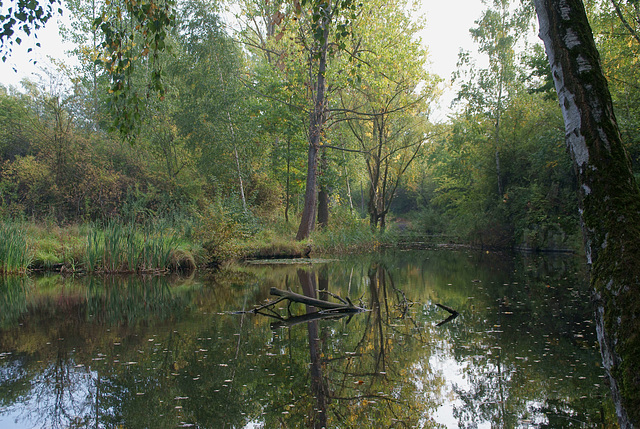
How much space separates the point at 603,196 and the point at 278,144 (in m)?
21.7

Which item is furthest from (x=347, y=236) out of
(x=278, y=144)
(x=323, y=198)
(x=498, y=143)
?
(x=498, y=143)

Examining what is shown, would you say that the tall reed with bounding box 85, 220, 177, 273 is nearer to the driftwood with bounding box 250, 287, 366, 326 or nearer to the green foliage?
the driftwood with bounding box 250, 287, 366, 326

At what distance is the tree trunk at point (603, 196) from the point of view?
7.10ft

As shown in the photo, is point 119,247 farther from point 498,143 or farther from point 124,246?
point 498,143

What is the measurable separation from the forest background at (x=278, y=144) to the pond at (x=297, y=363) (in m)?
6.33

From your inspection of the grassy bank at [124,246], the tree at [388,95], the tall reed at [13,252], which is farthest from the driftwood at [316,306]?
the tree at [388,95]

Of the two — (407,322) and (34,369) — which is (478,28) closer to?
(407,322)

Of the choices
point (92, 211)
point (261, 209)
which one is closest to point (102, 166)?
point (92, 211)

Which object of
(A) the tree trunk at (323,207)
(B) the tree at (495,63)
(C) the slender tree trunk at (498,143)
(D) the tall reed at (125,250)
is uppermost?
(B) the tree at (495,63)

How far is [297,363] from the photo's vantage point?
4684 millimetres

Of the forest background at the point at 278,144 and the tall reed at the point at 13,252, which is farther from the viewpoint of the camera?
the forest background at the point at 278,144

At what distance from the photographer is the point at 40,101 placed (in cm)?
1883

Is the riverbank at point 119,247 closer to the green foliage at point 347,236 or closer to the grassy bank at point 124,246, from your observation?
the grassy bank at point 124,246

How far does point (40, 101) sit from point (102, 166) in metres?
3.23
